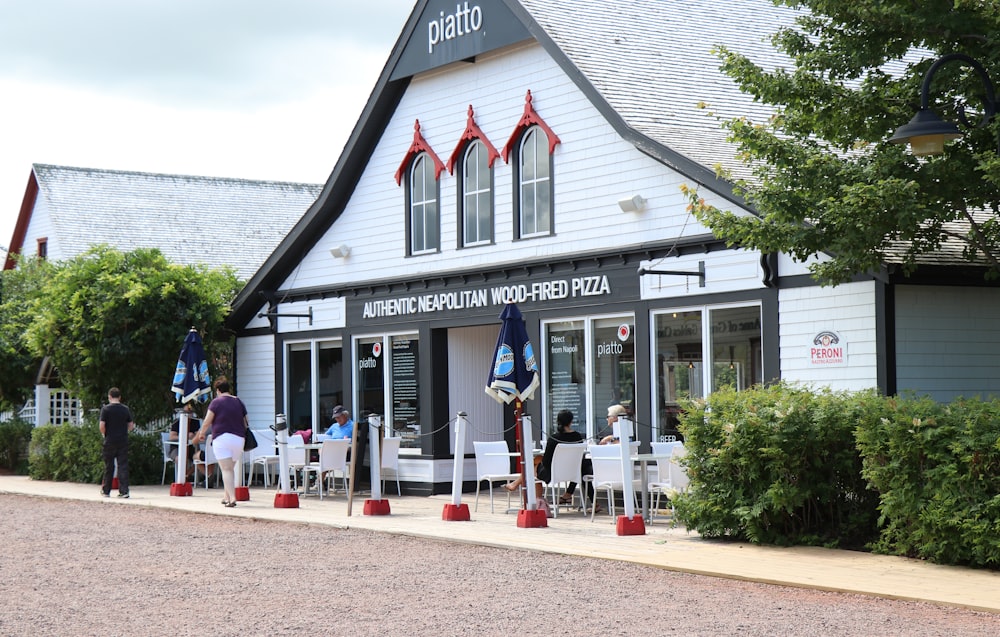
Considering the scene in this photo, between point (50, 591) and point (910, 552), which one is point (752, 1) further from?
point (50, 591)

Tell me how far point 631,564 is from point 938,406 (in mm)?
2862

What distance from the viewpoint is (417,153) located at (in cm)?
2020

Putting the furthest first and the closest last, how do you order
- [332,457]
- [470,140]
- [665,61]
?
[470,140] → [665,61] → [332,457]

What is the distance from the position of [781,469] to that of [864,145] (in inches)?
128

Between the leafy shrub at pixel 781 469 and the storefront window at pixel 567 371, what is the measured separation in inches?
191

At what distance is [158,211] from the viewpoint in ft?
122

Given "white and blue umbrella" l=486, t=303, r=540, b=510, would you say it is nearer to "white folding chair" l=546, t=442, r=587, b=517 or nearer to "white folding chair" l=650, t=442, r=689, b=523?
"white folding chair" l=546, t=442, r=587, b=517

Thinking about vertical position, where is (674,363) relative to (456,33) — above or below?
below

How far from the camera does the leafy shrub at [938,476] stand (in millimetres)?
10070

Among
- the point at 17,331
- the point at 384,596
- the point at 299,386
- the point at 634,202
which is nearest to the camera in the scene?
the point at 384,596

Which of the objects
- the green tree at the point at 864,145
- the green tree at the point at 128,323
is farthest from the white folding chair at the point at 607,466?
the green tree at the point at 128,323

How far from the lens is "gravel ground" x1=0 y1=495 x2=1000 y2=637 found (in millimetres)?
8234

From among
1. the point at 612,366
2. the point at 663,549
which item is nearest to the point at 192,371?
the point at 612,366

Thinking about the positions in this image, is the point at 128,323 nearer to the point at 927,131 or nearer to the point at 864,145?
the point at 864,145
